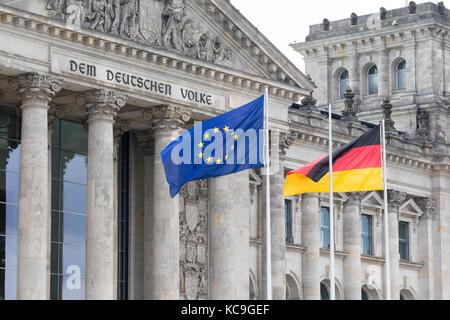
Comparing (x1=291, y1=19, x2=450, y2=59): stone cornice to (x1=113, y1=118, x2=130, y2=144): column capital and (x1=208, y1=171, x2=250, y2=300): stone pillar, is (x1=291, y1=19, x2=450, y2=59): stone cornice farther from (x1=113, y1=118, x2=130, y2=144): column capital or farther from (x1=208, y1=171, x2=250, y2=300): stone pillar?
(x1=113, y1=118, x2=130, y2=144): column capital

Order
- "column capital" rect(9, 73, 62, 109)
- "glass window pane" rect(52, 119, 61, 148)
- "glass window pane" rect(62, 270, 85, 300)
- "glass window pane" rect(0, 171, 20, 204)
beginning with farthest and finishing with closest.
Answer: "glass window pane" rect(52, 119, 61, 148) → "glass window pane" rect(62, 270, 85, 300) → "glass window pane" rect(0, 171, 20, 204) → "column capital" rect(9, 73, 62, 109)

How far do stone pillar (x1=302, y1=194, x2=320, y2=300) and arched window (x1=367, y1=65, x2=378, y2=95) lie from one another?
16670 millimetres

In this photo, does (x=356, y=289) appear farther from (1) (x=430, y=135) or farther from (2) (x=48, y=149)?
(2) (x=48, y=149)

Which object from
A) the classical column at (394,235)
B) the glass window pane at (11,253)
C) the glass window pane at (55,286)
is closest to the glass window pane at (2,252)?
A: the glass window pane at (11,253)

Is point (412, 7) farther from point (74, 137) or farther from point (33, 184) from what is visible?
point (33, 184)

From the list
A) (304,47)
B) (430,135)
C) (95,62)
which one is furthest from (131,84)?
(304,47)

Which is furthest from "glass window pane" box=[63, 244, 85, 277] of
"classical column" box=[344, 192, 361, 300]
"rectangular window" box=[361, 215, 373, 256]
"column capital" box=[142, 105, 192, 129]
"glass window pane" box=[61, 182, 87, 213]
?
"rectangular window" box=[361, 215, 373, 256]

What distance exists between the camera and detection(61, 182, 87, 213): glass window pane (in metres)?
52.2

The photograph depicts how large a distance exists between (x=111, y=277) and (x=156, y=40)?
9.12 metres

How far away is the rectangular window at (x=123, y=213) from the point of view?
178 ft

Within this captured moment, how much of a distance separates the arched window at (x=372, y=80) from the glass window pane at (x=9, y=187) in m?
34.0

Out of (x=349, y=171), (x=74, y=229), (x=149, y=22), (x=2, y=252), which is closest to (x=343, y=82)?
(x=74, y=229)

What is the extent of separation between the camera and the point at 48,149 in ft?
167

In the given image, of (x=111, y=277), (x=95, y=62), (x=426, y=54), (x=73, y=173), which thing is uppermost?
Answer: (x=426, y=54)
